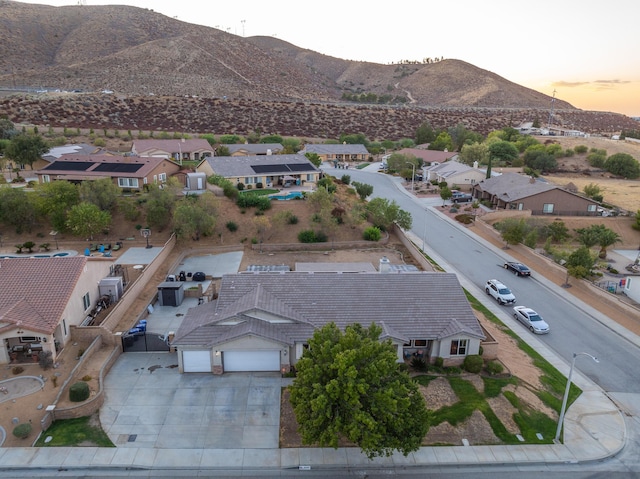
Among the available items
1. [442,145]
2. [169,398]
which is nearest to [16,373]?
[169,398]

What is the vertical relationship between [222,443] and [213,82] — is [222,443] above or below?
below

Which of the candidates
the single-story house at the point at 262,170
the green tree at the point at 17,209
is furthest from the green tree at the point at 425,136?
the green tree at the point at 17,209

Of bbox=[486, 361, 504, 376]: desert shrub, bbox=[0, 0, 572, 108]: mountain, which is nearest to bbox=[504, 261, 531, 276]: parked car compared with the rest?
bbox=[486, 361, 504, 376]: desert shrub

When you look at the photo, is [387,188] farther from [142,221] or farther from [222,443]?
[222,443]

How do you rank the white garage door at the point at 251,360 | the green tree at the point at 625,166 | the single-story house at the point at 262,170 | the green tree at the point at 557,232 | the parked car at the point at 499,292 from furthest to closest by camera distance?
the green tree at the point at 625,166
the single-story house at the point at 262,170
the green tree at the point at 557,232
the parked car at the point at 499,292
the white garage door at the point at 251,360

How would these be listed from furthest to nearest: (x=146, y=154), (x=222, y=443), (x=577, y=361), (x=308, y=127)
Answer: (x=308, y=127), (x=146, y=154), (x=577, y=361), (x=222, y=443)

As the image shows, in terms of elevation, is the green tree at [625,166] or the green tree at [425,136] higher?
the green tree at [425,136]

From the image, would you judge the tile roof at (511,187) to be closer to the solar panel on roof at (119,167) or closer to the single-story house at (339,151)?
the single-story house at (339,151)

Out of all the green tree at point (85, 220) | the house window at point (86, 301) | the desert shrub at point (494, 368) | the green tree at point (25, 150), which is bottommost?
the desert shrub at point (494, 368)
